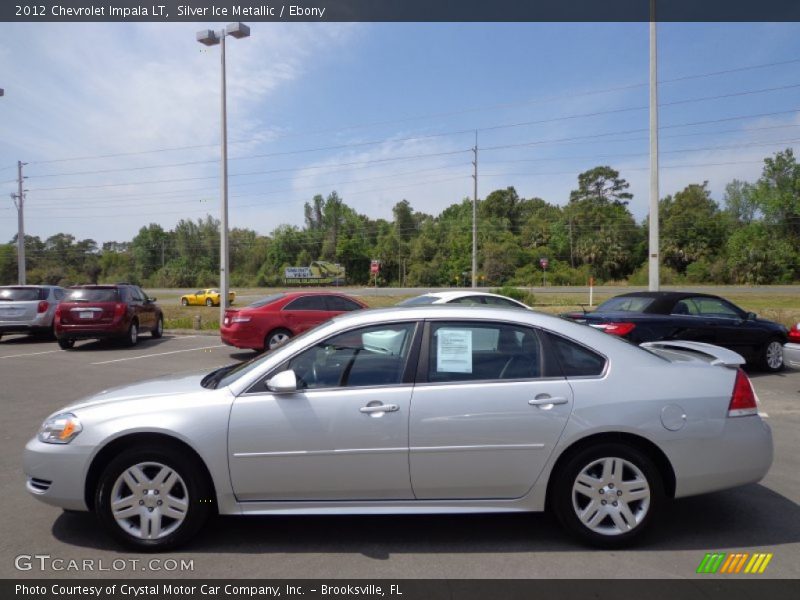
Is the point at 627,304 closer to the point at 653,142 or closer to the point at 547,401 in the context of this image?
the point at 547,401

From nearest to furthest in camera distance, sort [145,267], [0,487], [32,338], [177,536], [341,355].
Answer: [177,536], [341,355], [0,487], [32,338], [145,267]

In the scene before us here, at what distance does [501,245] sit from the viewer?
75.5m

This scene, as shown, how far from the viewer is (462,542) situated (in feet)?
12.8

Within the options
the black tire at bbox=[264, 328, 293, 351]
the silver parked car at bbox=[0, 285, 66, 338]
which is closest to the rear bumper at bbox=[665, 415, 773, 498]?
the black tire at bbox=[264, 328, 293, 351]

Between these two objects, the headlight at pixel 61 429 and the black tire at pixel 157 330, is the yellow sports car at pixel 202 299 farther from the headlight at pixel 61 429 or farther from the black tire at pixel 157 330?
the headlight at pixel 61 429

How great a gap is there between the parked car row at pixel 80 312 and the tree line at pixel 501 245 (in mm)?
46363

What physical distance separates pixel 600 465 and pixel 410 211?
3738 inches

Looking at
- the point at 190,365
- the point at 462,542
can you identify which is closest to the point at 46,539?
the point at 462,542

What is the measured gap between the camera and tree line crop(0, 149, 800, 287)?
66.8m

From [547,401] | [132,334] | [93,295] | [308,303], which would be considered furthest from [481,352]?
[132,334]

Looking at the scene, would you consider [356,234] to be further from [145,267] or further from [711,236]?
[711,236]

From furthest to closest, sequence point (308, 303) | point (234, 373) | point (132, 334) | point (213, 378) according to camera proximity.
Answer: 1. point (132, 334)
2. point (308, 303)
3. point (213, 378)
4. point (234, 373)

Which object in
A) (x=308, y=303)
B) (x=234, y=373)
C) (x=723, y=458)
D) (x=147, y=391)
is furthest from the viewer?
(x=308, y=303)
